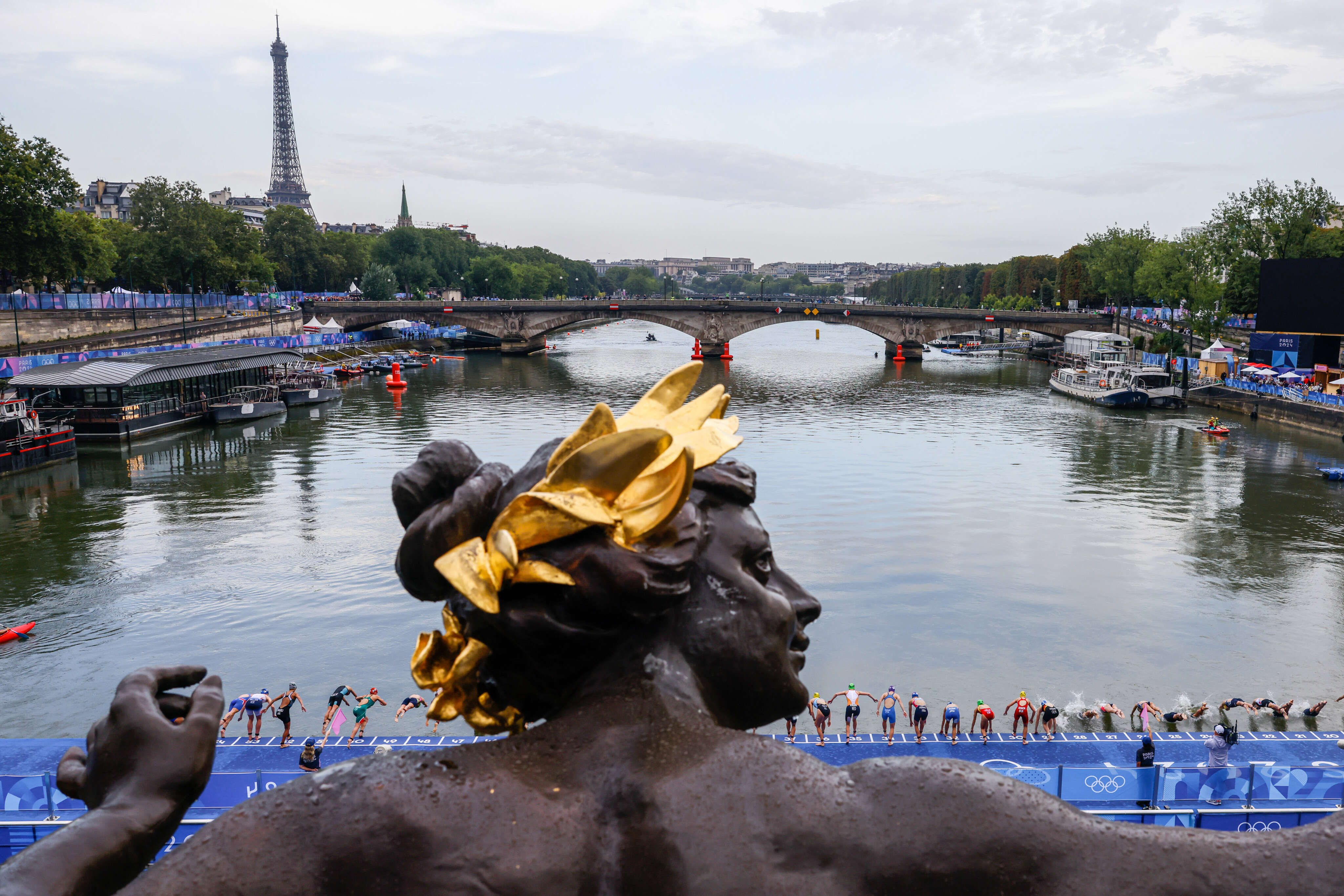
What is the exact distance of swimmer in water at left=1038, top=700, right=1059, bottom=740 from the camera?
48.4ft

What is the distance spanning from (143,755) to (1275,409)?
2090 inches

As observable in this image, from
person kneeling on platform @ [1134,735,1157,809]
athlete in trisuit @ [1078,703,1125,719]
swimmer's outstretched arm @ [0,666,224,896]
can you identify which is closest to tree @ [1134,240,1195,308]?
athlete in trisuit @ [1078,703,1125,719]

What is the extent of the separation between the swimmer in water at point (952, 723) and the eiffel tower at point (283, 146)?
173 m

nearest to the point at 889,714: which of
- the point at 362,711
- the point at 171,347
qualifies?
the point at 362,711

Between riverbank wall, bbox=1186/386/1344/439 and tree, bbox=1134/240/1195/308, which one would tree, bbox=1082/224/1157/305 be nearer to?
tree, bbox=1134/240/1195/308

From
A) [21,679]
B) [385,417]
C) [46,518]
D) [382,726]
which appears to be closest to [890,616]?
[382,726]

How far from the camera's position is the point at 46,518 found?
27406mm

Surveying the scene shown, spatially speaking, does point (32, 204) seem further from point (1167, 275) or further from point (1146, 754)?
point (1167, 275)

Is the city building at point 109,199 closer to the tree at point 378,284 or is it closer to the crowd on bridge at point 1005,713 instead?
the tree at point 378,284

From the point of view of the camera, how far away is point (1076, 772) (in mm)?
10820

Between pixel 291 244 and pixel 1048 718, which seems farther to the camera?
pixel 291 244

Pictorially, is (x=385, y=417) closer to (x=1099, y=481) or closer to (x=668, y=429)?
(x=1099, y=481)

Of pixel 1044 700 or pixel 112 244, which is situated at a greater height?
pixel 112 244

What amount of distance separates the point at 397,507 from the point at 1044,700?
1512cm
